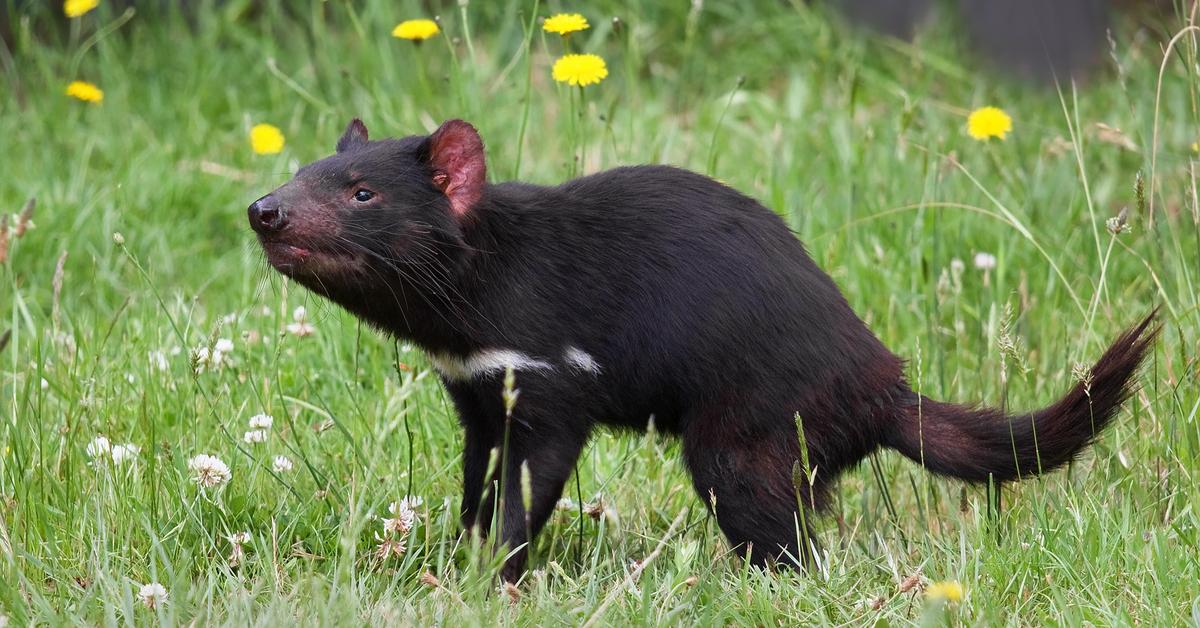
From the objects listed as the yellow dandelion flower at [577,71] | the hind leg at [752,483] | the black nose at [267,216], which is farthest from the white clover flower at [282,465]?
the yellow dandelion flower at [577,71]

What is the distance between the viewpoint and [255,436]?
11.2 feet

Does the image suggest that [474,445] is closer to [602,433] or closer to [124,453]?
[602,433]

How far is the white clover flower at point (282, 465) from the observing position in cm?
339

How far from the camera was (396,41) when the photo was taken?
21.1 ft

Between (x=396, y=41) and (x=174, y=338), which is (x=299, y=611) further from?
(x=396, y=41)

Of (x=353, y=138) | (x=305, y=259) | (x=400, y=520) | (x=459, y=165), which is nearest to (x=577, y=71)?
(x=353, y=138)

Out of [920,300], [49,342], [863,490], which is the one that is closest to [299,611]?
[863,490]

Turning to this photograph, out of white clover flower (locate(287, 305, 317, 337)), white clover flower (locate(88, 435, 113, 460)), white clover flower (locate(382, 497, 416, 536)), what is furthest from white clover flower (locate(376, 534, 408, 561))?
white clover flower (locate(287, 305, 317, 337))

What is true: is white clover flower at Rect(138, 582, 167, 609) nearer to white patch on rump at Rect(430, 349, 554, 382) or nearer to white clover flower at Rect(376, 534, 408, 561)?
white clover flower at Rect(376, 534, 408, 561)

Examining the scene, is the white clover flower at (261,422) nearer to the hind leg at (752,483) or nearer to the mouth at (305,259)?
the mouth at (305,259)

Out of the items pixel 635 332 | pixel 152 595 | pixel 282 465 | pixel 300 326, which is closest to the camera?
pixel 152 595

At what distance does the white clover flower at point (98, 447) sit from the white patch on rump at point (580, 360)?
100 cm

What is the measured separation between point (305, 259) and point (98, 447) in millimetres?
705

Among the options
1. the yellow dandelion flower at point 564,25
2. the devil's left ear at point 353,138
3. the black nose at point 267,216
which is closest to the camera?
the black nose at point 267,216
